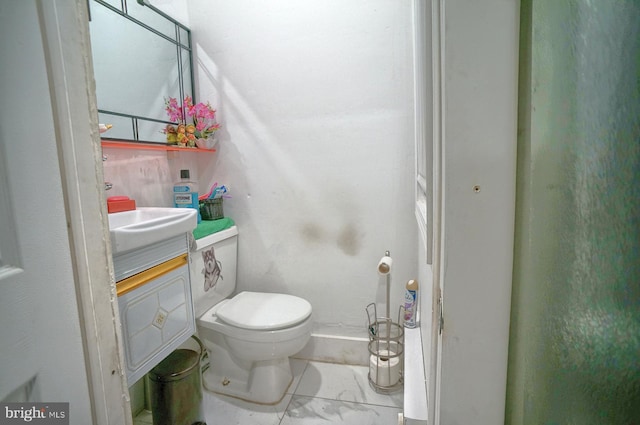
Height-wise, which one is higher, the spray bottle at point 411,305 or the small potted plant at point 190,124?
the small potted plant at point 190,124

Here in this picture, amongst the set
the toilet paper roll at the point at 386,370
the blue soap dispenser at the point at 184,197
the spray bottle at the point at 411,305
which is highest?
the blue soap dispenser at the point at 184,197

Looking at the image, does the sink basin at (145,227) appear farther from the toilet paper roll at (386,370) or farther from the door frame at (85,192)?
the toilet paper roll at (386,370)

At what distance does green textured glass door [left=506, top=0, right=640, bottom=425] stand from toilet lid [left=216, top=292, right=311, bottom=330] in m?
1.18

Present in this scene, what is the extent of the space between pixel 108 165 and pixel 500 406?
5.07ft

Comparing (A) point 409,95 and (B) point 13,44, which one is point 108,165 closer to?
(B) point 13,44

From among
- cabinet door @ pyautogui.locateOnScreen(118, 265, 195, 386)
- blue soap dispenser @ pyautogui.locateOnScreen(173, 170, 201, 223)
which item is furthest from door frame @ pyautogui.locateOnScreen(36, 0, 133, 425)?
blue soap dispenser @ pyautogui.locateOnScreen(173, 170, 201, 223)

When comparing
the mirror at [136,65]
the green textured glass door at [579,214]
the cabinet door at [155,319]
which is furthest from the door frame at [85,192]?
the mirror at [136,65]

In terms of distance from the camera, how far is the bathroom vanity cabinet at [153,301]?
101 centimetres

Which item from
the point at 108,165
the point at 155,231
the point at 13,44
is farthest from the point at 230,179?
the point at 13,44

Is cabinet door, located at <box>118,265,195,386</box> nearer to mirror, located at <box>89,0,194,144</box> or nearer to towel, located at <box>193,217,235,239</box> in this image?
towel, located at <box>193,217,235,239</box>

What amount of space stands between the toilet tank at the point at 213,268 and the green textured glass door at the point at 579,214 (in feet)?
4.52

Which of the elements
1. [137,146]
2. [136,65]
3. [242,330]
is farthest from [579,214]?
[136,65]

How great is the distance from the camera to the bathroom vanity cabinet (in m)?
1.01

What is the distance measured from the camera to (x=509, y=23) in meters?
0.34
